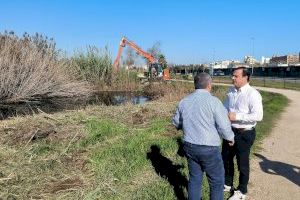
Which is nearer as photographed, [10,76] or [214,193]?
[214,193]

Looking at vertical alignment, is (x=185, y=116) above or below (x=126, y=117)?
above

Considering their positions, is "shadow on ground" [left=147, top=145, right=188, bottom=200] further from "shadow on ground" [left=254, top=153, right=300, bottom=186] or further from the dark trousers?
"shadow on ground" [left=254, top=153, right=300, bottom=186]

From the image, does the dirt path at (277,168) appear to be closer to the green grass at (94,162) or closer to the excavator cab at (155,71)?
the green grass at (94,162)

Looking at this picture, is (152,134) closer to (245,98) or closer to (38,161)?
(38,161)

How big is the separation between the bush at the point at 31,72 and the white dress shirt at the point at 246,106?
38.0ft

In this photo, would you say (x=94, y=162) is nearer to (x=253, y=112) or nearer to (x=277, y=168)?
(x=253, y=112)

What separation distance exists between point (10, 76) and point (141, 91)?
17071 millimetres

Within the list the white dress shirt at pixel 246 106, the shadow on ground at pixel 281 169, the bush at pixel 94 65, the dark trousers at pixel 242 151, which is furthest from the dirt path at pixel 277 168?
the bush at pixel 94 65

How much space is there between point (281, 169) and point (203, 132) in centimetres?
374

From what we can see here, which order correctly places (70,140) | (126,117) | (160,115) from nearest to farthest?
(70,140), (126,117), (160,115)

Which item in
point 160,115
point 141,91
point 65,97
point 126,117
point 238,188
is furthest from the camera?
point 141,91

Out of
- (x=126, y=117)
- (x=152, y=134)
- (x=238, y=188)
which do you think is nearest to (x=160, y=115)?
(x=126, y=117)

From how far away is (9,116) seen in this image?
15211mm

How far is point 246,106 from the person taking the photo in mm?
6457
